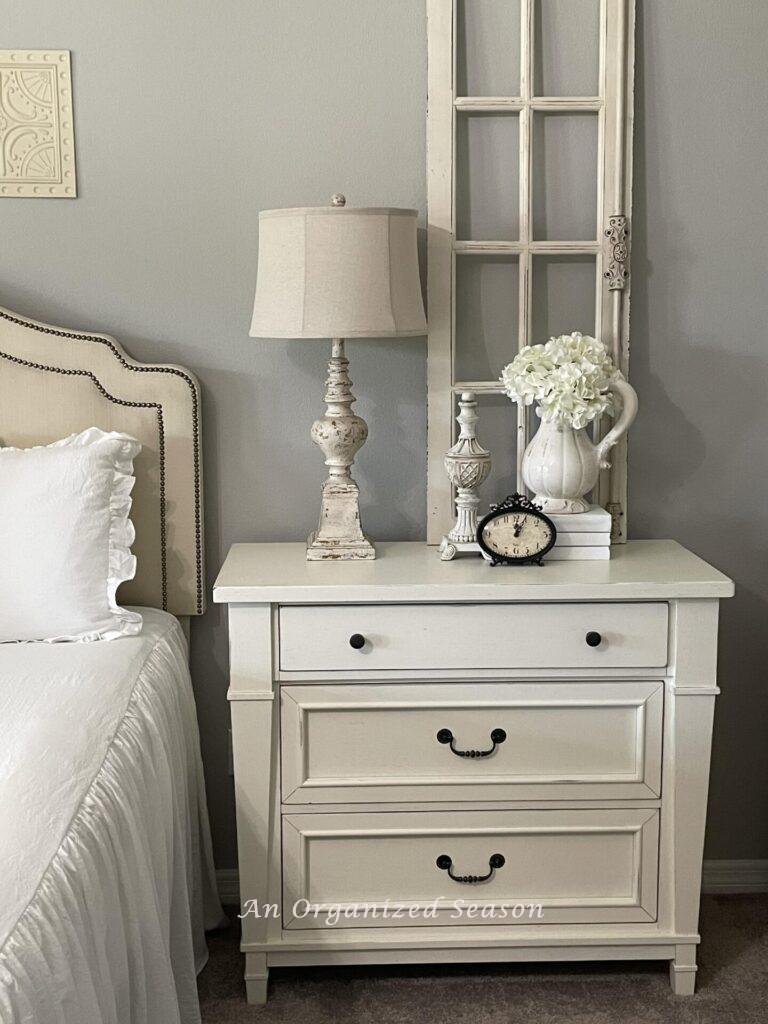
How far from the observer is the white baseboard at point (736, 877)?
263 cm

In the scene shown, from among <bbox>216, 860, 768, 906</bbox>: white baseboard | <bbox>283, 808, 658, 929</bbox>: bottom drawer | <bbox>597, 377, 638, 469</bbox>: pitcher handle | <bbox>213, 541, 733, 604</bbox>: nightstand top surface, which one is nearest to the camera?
<bbox>213, 541, 733, 604</bbox>: nightstand top surface

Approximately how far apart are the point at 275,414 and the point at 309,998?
1187 mm

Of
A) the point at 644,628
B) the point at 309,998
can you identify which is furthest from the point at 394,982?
the point at 644,628

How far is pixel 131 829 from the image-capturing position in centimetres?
163

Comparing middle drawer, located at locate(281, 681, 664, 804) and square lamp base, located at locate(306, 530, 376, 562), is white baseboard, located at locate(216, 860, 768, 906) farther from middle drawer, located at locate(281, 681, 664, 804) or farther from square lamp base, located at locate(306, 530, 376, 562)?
square lamp base, located at locate(306, 530, 376, 562)

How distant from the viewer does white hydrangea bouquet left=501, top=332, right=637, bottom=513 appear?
7.17 ft

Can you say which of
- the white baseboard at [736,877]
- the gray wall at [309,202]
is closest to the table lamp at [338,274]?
the gray wall at [309,202]

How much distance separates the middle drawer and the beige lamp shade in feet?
2.20

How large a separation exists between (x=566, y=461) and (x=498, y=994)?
105 centimetres

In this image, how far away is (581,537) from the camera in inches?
88.3

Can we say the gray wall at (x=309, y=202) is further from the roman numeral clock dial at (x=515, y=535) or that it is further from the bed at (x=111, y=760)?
the roman numeral clock dial at (x=515, y=535)

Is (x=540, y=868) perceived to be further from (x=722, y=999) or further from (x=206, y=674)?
(x=206, y=674)

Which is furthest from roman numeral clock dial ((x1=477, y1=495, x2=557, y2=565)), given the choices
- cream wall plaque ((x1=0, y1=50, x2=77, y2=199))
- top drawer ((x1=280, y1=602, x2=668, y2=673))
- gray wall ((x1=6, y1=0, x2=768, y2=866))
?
cream wall plaque ((x1=0, y1=50, x2=77, y2=199))

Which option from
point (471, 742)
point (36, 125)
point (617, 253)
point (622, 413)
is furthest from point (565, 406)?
point (36, 125)
